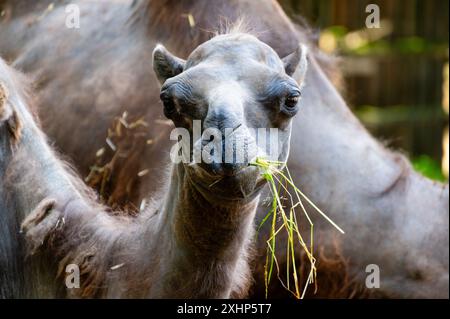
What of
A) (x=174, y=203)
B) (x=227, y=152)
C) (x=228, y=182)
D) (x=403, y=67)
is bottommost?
(x=174, y=203)

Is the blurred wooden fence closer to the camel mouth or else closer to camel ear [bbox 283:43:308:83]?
camel ear [bbox 283:43:308:83]

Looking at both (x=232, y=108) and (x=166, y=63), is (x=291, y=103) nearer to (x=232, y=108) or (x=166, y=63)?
(x=232, y=108)

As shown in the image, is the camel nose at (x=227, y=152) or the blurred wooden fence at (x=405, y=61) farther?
the blurred wooden fence at (x=405, y=61)

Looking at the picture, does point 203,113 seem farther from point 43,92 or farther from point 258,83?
point 43,92

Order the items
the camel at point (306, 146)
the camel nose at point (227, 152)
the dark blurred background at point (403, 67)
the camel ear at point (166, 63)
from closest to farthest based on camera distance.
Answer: the camel nose at point (227, 152) → the camel ear at point (166, 63) → the camel at point (306, 146) → the dark blurred background at point (403, 67)

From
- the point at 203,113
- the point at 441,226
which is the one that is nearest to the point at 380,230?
the point at 441,226

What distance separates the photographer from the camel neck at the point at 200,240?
438 centimetres

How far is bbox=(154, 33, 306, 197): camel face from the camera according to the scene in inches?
151

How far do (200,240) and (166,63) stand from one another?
0.83m

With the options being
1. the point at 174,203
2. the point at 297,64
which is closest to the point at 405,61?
the point at 297,64

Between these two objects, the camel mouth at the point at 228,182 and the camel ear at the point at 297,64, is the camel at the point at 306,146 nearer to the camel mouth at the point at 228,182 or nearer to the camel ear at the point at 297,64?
the camel ear at the point at 297,64

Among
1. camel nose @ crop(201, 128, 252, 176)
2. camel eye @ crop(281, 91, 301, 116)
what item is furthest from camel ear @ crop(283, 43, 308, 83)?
camel nose @ crop(201, 128, 252, 176)

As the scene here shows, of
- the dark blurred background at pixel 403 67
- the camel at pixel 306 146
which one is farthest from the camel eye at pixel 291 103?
the dark blurred background at pixel 403 67

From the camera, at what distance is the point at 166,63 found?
15.2ft
